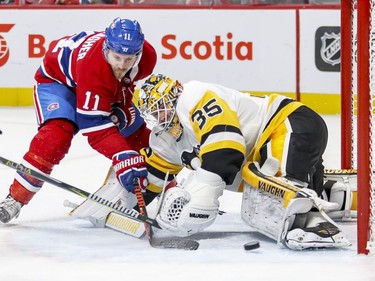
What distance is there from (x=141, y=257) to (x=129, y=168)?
41cm

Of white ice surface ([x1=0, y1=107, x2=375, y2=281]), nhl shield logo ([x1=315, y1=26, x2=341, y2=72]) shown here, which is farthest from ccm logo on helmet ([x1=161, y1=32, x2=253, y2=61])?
white ice surface ([x1=0, y1=107, x2=375, y2=281])

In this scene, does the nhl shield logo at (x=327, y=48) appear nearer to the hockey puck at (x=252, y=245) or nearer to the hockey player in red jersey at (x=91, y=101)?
the hockey player in red jersey at (x=91, y=101)

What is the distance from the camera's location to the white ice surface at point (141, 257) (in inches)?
117

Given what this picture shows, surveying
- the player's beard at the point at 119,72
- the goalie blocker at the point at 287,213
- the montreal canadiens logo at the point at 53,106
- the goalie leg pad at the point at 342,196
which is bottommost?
the goalie leg pad at the point at 342,196

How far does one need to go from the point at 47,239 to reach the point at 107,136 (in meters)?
0.41

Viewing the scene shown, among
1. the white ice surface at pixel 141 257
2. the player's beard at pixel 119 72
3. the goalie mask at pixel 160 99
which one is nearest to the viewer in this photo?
the white ice surface at pixel 141 257

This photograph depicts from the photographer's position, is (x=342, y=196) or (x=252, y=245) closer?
(x=252, y=245)

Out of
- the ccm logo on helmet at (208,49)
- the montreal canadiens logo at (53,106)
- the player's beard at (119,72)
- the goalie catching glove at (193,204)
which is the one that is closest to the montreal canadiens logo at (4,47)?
the ccm logo on helmet at (208,49)

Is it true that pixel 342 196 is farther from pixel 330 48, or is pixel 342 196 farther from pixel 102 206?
pixel 330 48

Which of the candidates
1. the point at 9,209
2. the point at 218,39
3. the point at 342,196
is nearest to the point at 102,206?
the point at 9,209

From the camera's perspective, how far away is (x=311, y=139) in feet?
11.5

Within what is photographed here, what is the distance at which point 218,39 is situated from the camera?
23.1ft

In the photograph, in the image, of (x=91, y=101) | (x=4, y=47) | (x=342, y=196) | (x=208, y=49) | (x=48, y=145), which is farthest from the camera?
(x=4, y=47)

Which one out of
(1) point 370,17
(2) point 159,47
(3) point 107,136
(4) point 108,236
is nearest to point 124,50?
(3) point 107,136
